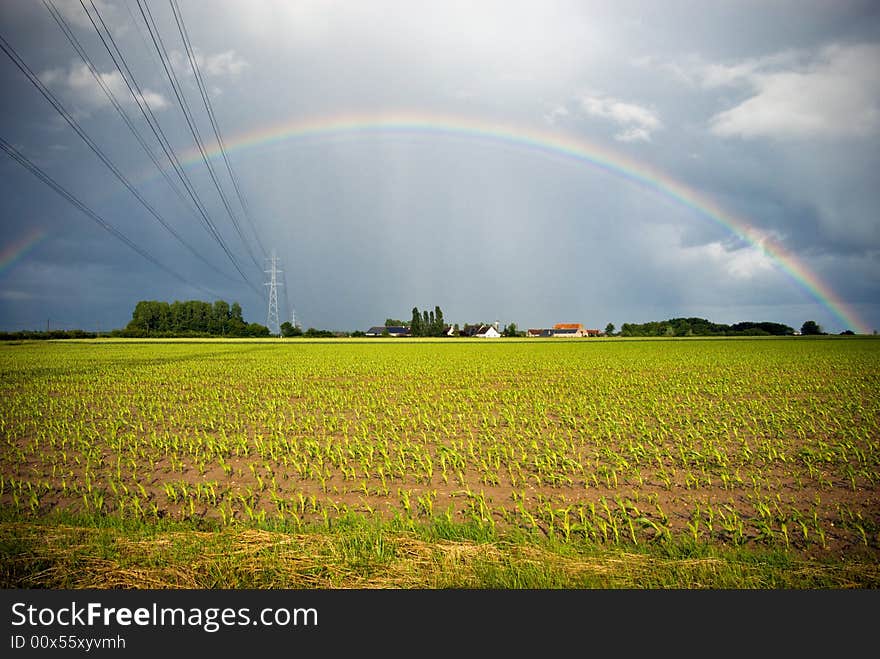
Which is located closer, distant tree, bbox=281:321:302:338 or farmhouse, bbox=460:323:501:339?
distant tree, bbox=281:321:302:338

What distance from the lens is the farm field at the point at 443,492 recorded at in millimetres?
5289

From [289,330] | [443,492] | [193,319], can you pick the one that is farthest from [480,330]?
[443,492]

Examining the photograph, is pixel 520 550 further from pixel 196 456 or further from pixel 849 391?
pixel 849 391

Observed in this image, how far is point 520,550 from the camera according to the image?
224 inches

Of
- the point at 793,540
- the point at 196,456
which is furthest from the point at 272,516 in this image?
the point at 793,540

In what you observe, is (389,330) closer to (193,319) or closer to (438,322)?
(438,322)

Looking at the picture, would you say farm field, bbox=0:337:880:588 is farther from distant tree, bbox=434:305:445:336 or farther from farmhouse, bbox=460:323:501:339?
farmhouse, bbox=460:323:501:339

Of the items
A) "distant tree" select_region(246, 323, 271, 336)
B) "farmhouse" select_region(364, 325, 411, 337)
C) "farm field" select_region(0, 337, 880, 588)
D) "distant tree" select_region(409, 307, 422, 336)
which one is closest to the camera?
"farm field" select_region(0, 337, 880, 588)

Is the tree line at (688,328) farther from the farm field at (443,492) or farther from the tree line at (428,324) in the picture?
the farm field at (443,492)

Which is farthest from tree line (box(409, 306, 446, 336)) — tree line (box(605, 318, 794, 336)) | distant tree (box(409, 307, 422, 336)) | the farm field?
the farm field

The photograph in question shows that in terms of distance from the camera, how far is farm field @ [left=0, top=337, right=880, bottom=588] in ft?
17.4

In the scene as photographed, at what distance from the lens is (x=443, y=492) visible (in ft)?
27.3

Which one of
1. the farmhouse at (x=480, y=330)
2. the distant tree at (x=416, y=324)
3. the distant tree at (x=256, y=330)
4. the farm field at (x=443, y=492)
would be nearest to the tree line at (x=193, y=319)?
the distant tree at (x=256, y=330)

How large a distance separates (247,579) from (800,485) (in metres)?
8.96
